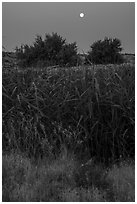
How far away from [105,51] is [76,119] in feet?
42.7

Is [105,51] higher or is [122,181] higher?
[105,51]

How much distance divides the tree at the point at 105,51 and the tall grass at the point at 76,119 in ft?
39.3

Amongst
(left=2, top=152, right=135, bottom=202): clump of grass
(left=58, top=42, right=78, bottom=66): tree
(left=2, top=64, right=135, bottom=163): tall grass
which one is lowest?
(left=2, top=152, right=135, bottom=202): clump of grass

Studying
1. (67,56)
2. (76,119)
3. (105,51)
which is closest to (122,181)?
(76,119)

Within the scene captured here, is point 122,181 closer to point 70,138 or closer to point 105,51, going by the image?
point 70,138

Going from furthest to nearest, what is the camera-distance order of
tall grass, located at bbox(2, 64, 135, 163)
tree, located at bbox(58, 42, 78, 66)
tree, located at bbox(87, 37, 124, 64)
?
tree, located at bbox(87, 37, 124, 64)
tree, located at bbox(58, 42, 78, 66)
tall grass, located at bbox(2, 64, 135, 163)

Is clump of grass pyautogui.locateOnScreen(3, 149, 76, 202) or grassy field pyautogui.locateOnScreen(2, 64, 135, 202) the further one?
grassy field pyautogui.locateOnScreen(2, 64, 135, 202)

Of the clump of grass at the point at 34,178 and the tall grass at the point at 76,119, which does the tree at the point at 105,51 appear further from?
the clump of grass at the point at 34,178

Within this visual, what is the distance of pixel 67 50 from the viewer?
1622 centimetres

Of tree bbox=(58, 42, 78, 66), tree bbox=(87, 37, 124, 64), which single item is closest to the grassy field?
tree bbox=(58, 42, 78, 66)

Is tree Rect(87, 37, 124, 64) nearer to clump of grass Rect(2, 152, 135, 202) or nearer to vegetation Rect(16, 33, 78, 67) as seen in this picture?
vegetation Rect(16, 33, 78, 67)

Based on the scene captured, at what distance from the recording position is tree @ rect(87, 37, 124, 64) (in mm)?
16484

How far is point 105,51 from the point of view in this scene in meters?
16.7

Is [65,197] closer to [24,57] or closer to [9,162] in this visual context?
[9,162]
